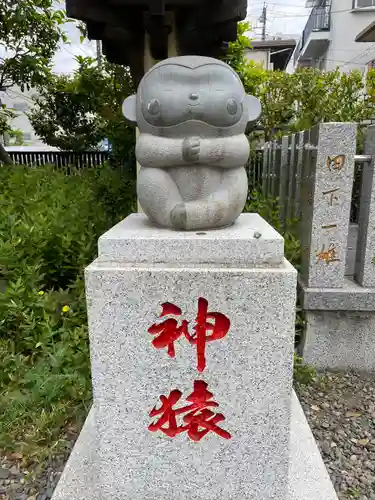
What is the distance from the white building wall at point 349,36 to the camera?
14703 millimetres

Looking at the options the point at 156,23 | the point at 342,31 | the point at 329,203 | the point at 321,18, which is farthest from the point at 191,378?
the point at 321,18

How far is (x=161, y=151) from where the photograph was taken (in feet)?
6.10

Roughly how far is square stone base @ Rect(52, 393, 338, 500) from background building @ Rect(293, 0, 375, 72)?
14.7 metres

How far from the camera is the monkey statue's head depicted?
1.81 m

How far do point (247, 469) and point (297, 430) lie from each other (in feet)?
2.12

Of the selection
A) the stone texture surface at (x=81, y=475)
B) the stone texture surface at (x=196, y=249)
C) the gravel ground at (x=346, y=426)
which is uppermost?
the stone texture surface at (x=196, y=249)

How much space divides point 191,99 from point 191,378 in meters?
1.18

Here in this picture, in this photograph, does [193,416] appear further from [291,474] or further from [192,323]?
[291,474]

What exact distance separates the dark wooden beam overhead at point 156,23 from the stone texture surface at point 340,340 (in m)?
2.65

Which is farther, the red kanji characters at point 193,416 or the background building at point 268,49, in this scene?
the background building at point 268,49

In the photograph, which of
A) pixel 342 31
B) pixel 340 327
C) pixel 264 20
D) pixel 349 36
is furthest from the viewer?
pixel 264 20

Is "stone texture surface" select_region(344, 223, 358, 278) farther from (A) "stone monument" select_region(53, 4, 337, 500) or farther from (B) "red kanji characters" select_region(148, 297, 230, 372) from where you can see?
(B) "red kanji characters" select_region(148, 297, 230, 372)

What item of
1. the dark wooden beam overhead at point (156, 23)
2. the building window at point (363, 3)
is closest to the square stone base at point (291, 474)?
the dark wooden beam overhead at point (156, 23)

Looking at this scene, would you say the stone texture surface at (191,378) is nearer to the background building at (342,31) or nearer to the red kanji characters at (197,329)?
the red kanji characters at (197,329)
